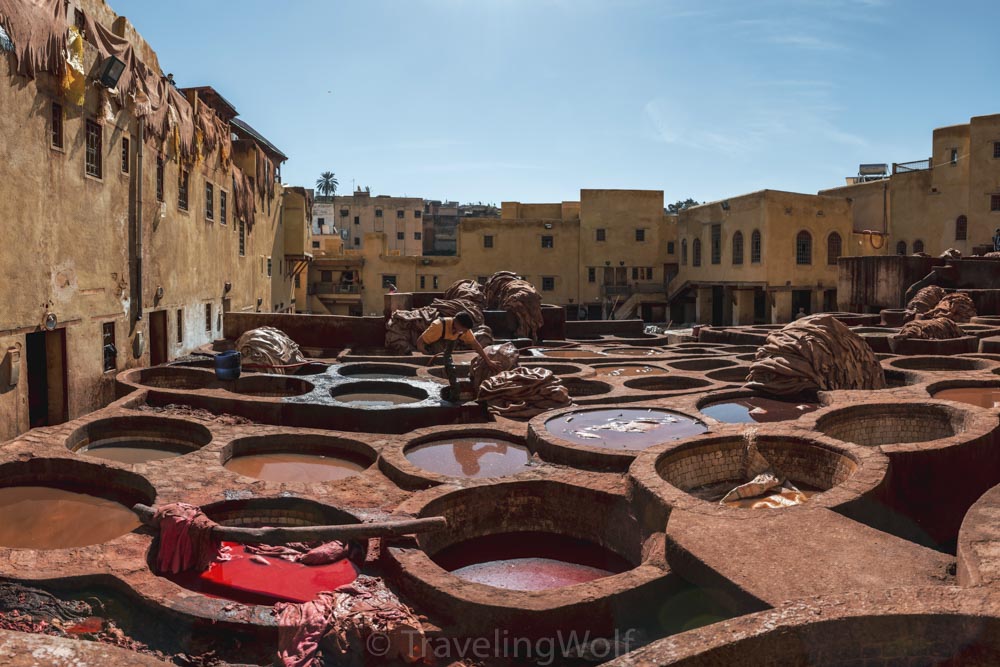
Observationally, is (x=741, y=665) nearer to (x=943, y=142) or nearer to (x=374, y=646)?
(x=374, y=646)

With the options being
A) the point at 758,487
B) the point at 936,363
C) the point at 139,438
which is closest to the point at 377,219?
the point at 936,363

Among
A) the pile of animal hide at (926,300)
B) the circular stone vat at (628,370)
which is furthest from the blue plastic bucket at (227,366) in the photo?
the pile of animal hide at (926,300)

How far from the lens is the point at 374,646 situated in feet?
16.4

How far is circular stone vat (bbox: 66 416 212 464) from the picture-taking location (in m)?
9.55

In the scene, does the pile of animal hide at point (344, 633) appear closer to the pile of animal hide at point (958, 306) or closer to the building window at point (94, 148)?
the building window at point (94, 148)

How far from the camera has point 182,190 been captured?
58.8ft

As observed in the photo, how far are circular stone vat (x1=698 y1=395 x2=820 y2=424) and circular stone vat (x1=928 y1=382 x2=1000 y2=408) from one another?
230 cm

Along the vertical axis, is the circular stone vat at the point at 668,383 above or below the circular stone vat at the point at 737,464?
above

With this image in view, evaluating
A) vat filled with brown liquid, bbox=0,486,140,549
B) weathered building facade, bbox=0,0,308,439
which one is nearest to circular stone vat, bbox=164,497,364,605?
vat filled with brown liquid, bbox=0,486,140,549

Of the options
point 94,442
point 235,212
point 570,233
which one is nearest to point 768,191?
point 570,233

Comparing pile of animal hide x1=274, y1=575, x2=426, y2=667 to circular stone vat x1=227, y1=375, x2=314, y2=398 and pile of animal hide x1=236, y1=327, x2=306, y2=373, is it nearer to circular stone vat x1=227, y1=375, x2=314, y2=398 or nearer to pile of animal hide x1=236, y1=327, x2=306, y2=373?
circular stone vat x1=227, y1=375, x2=314, y2=398

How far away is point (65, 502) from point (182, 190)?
11875 millimetres

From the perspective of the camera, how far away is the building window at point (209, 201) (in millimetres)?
20109

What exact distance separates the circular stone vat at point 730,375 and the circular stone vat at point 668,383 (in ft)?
1.70
